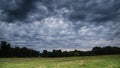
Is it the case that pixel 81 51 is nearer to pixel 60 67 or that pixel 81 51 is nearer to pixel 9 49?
pixel 9 49

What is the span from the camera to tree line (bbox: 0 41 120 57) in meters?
100

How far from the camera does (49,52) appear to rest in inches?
4267

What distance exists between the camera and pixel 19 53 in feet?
388

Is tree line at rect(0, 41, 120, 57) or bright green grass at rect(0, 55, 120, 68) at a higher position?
tree line at rect(0, 41, 120, 57)

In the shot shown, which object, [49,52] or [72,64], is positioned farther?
[49,52]

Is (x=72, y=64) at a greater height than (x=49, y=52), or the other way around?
(x=49, y=52)

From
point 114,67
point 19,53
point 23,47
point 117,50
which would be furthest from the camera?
point 23,47

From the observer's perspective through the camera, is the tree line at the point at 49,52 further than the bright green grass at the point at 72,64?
Yes

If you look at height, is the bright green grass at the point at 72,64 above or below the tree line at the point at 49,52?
below

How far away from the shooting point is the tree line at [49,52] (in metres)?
100

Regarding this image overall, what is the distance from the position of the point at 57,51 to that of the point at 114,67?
260ft

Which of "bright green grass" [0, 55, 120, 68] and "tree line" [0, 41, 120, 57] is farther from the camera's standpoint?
"tree line" [0, 41, 120, 57]

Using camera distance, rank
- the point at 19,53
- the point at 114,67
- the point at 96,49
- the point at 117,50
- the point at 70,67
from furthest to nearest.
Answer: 1. the point at 19,53
2. the point at 96,49
3. the point at 117,50
4. the point at 70,67
5. the point at 114,67

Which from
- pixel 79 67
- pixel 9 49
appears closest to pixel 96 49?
pixel 9 49
